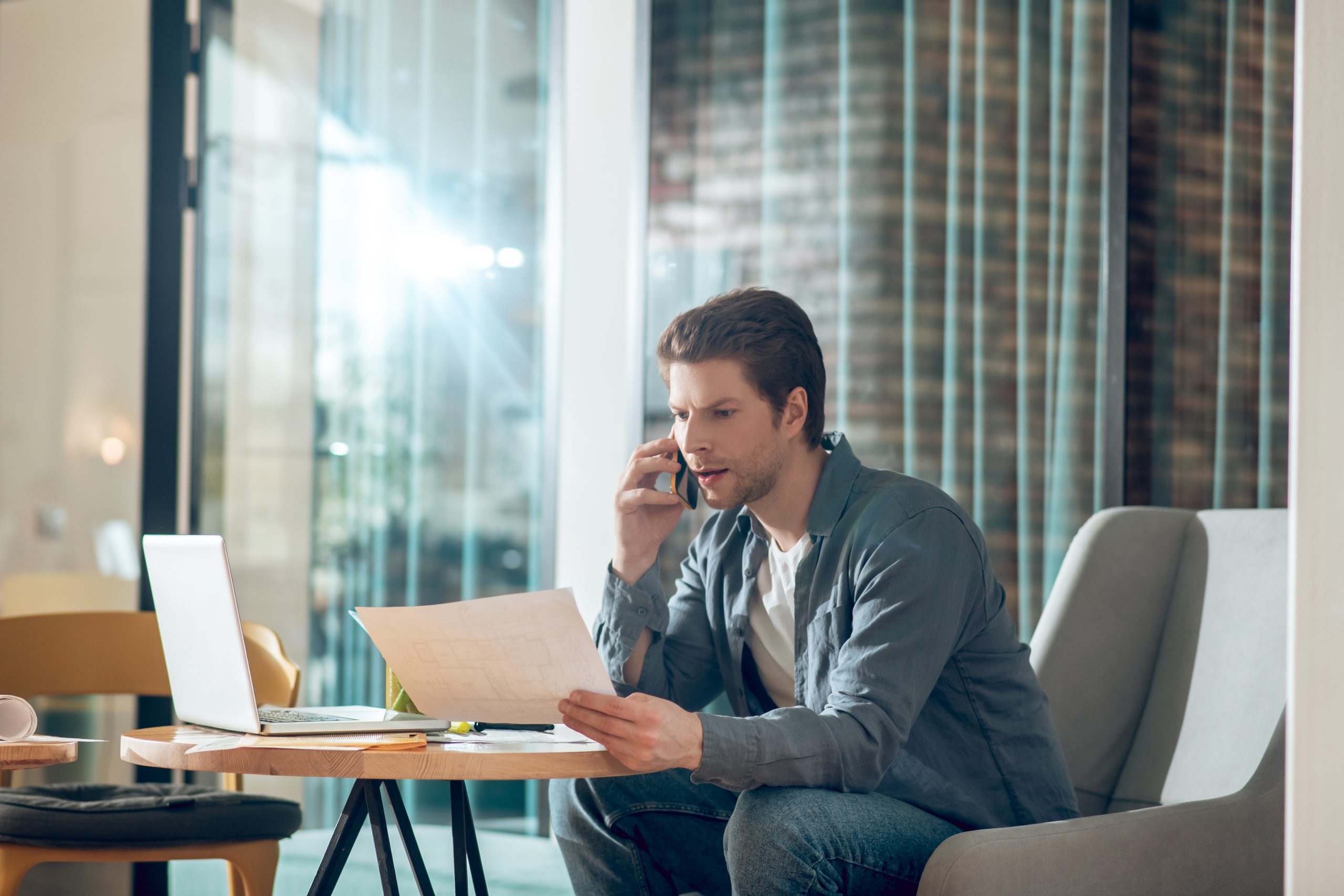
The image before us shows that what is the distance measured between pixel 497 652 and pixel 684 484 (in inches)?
22.2

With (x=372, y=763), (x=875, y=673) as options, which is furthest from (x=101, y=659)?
(x=875, y=673)

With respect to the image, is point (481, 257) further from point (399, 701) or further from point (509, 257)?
point (399, 701)

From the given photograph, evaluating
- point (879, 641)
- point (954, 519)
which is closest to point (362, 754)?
point (879, 641)

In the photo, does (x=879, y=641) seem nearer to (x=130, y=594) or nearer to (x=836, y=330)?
(x=836, y=330)

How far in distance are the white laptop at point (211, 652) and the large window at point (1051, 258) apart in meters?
1.42

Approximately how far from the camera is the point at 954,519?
1.58 metres

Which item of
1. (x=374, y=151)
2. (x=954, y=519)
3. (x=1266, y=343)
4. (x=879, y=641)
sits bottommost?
(x=879, y=641)

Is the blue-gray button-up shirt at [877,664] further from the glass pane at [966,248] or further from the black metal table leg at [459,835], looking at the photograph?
the glass pane at [966,248]

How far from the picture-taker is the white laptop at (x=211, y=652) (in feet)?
4.51

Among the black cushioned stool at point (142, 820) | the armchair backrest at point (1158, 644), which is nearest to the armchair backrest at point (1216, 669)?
the armchair backrest at point (1158, 644)

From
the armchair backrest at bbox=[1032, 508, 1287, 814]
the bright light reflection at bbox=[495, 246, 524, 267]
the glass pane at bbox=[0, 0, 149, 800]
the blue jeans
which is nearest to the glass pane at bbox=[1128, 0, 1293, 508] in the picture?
the armchair backrest at bbox=[1032, 508, 1287, 814]

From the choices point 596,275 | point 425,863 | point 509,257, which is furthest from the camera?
point 509,257

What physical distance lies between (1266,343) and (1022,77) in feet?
2.53

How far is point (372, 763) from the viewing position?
1.24 meters
